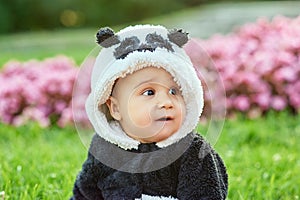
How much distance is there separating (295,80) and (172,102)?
353cm

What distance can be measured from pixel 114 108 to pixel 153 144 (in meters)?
0.18

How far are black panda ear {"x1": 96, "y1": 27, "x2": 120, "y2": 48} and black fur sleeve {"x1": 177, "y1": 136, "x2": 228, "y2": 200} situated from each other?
16.8 inches

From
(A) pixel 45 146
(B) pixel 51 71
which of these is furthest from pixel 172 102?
(B) pixel 51 71

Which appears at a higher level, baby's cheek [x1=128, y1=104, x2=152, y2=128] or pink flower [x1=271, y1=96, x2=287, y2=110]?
baby's cheek [x1=128, y1=104, x2=152, y2=128]

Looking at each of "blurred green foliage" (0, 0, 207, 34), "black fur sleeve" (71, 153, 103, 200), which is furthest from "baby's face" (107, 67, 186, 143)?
"blurred green foliage" (0, 0, 207, 34)

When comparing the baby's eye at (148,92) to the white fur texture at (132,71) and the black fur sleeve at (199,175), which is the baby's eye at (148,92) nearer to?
the white fur texture at (132,71)

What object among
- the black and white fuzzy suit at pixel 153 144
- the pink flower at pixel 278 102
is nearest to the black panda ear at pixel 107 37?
the black and white fuzzy suit at pixel 153 144

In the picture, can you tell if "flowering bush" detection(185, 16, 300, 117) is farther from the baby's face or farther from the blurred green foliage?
the blurred green foliage

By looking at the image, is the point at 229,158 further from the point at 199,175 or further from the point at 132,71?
the point at 132,71

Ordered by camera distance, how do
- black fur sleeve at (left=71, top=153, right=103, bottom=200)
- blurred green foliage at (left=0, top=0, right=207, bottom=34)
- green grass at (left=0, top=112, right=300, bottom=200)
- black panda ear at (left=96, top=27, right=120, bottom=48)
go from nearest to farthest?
black panda ear at (left=96, top=27, right=120, bottom=48) < black fur sleeve at (left=71, top=153, right=103, bottom=200) < green grass at (left=0, top=112, right=300, bottom=200) < blurred green foliage at (left=0, top=0, right=207, bottom=34)

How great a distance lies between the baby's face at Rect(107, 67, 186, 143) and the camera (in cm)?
223

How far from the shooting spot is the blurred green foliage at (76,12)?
17938 mm

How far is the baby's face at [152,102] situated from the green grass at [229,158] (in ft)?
2.56

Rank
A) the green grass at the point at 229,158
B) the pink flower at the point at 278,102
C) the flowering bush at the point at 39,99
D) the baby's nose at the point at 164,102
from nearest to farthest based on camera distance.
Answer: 1. the baby's nose at the point at 164,102
2. the green grass at the point at 229,158
3. the flowering bush at the point at 39,99
4. the pink flower at the point at 278,102
